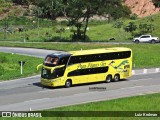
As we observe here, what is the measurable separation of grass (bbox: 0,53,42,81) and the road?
2.21 m

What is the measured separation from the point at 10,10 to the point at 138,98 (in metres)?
119

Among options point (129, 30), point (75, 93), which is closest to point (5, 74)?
point (75, 93)

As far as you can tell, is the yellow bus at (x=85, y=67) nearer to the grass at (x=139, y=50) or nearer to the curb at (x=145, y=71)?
the curb at (x=145, y=71)

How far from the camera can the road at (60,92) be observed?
108 feet

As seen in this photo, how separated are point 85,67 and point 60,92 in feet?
16.3

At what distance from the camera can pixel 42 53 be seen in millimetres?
67938

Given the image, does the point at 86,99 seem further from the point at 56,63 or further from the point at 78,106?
the point at 56,63

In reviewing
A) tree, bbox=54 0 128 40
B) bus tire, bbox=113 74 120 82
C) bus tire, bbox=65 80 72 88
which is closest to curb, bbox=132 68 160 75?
bus tire, bbox=113 74 120 82

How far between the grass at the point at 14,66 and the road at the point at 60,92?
2214 mm

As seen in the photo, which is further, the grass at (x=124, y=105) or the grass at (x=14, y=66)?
the grass at (x=14, y=66)

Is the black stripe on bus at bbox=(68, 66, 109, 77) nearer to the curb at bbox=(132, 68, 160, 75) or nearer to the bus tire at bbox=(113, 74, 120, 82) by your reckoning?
the bus tire at bbox=(113, 74, 120, 82)

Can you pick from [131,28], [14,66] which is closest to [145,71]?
[14,66]

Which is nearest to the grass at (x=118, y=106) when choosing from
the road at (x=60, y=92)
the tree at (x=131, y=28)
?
the road at (x=60, y=92)

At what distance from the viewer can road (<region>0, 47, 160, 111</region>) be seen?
108 feet
